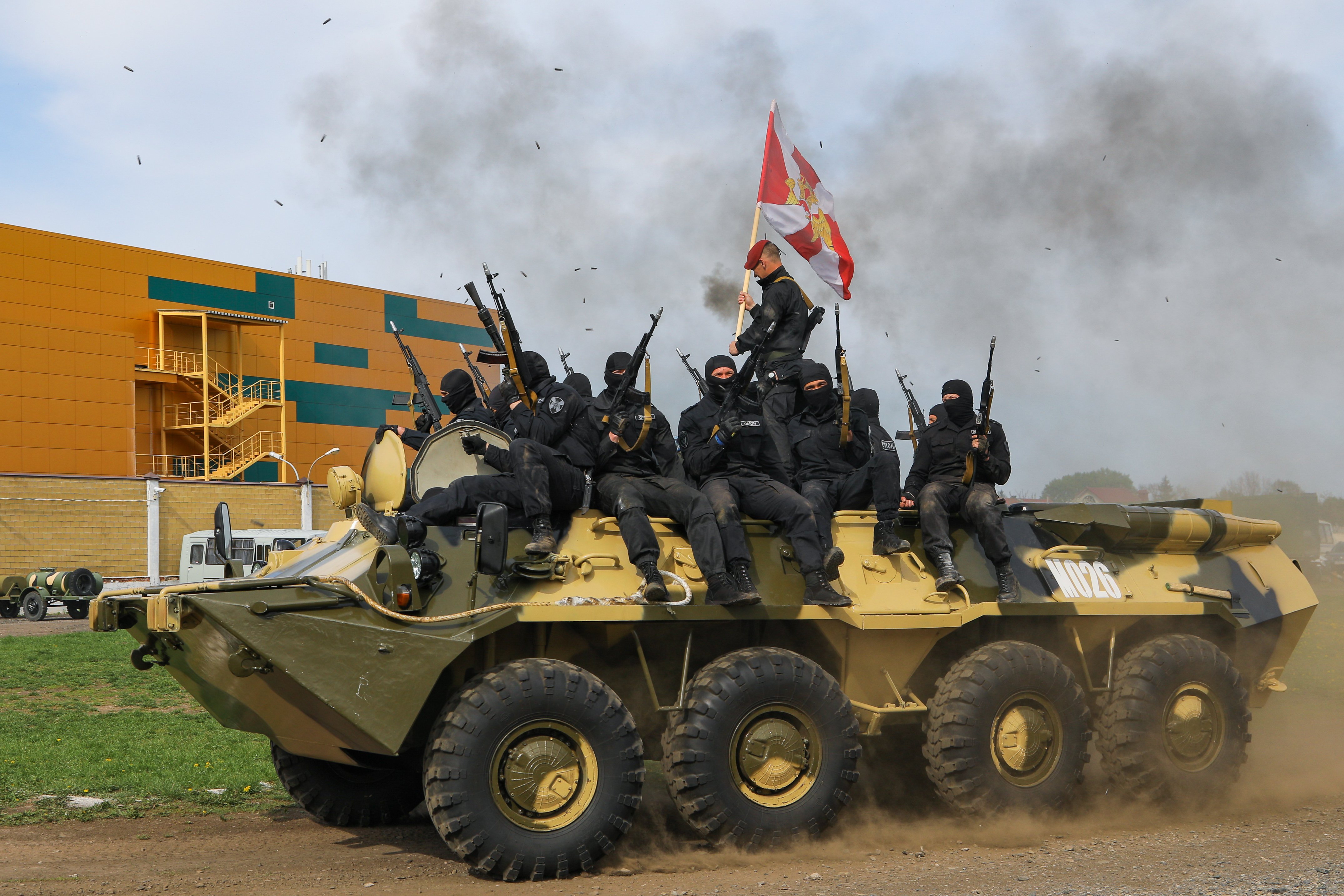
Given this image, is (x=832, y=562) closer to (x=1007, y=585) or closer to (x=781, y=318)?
(x=1007, y=585)

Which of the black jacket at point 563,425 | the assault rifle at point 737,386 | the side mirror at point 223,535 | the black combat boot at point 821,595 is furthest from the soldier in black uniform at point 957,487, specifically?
the side mirror at point 223,535

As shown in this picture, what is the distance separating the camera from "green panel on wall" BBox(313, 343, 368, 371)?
4175 centimetres

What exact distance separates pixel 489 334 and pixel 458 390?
0.52 metres

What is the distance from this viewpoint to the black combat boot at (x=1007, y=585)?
819 centimetres

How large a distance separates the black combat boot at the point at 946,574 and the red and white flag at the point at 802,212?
4.26 m

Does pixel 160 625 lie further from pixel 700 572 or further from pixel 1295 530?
pixel 1295 530

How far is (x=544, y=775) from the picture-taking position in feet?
21.0

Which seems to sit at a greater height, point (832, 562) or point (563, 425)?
point (563, 425)

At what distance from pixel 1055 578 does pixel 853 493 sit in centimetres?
151

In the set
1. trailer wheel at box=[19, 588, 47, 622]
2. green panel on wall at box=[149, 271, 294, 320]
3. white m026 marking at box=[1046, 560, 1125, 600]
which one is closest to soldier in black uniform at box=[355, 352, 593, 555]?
white m026 marking at box=[1046, 560, 1125, 600]

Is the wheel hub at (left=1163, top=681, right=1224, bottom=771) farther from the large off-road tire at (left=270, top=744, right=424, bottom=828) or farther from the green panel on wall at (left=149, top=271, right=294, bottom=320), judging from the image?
the green panel on wall at (left=149, top=271, right=294, bottom=320)

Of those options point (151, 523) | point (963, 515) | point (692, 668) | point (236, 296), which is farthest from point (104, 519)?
point (963, 515)

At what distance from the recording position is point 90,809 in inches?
320

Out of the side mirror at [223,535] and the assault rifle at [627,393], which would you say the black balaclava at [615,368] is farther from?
the side mirror at [223,535]
